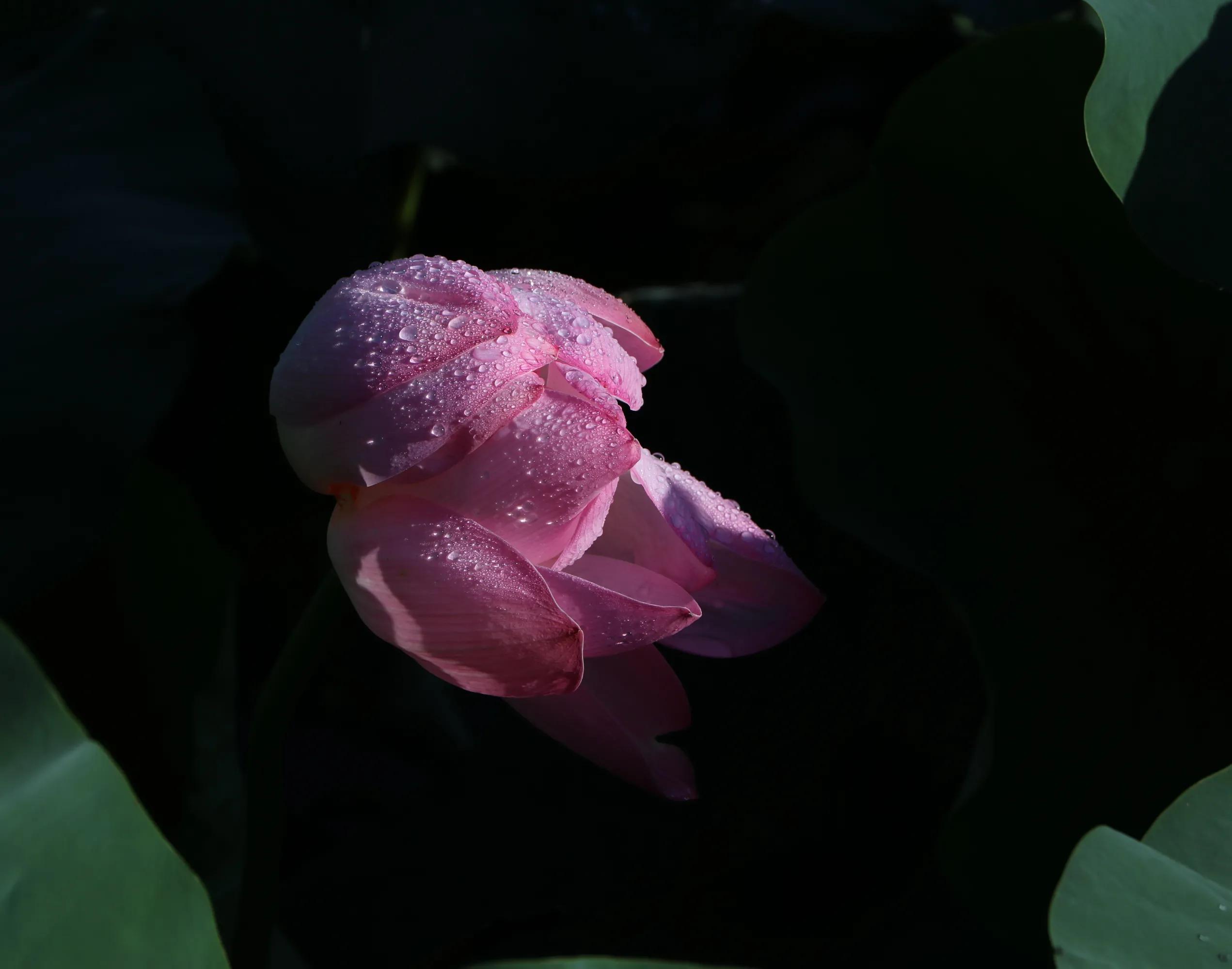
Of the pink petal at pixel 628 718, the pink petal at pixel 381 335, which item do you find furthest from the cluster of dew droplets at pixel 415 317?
the pink petal at pixel 628 718

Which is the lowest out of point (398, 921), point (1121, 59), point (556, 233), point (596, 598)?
point (398, 921)

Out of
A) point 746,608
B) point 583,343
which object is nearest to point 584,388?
point 583,343

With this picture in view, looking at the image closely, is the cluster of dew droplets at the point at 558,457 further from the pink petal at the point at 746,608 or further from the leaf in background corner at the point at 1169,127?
the leaf in background corner at the point at 1169,127

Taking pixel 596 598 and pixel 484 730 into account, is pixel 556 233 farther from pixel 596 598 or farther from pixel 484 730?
pixel 596 598

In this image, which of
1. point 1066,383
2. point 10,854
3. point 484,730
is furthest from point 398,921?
point 1066,383

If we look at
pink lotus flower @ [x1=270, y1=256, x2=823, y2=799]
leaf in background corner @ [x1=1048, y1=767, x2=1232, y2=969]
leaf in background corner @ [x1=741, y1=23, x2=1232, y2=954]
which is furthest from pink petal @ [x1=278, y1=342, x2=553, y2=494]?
leaf in background corner @ [x1=741, y1=23, x2=1232, y2=954]

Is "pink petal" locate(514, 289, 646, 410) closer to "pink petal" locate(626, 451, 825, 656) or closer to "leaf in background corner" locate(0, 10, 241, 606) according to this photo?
"pink petal" locate(626, 451, 825, 656)
